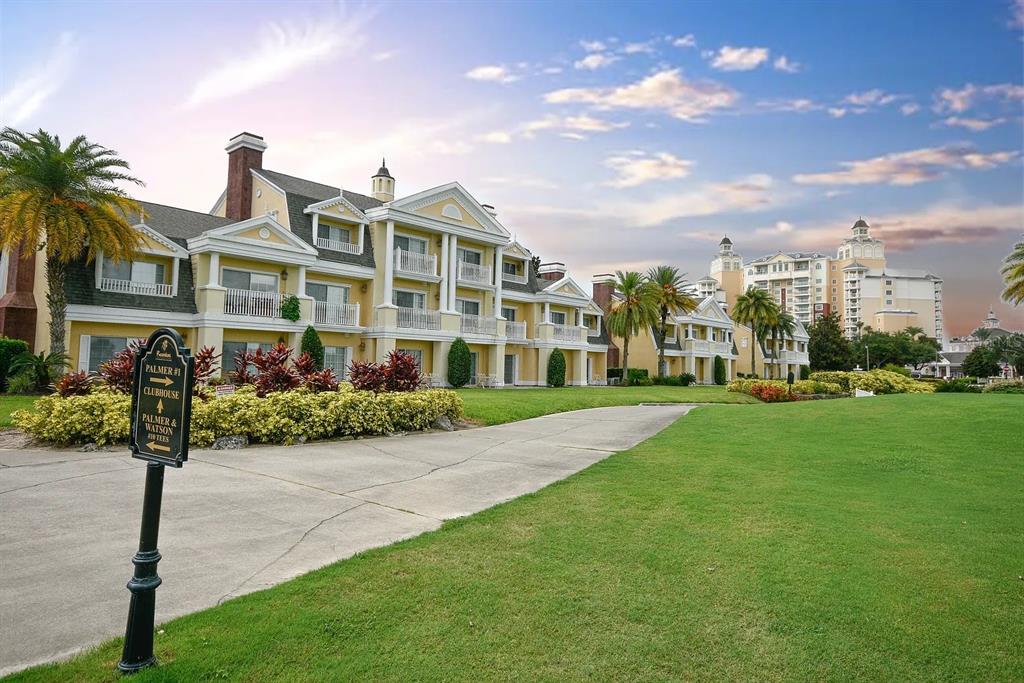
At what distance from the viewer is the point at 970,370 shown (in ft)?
242

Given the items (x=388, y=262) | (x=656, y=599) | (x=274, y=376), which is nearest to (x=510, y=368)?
(x=388, y=262)

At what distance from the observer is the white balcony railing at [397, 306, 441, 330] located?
29641mm

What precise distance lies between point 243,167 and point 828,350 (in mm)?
77113

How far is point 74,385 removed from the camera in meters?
11.6

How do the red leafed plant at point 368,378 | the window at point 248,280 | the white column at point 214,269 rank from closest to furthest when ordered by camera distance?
the red leafed plant at point 368,378 < the white column at point 214,269 < the window at point 248,280

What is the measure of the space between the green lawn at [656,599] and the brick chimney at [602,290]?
40251 mm

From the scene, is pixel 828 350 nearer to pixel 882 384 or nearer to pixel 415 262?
pixel 882 384

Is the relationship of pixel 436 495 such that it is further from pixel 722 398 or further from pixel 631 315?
pixel 631 315

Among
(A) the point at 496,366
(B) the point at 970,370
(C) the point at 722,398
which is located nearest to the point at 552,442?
(C) the point at 722,398

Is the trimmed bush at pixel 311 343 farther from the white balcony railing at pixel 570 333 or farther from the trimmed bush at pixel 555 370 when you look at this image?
the white balcony railing at pixel 570 333

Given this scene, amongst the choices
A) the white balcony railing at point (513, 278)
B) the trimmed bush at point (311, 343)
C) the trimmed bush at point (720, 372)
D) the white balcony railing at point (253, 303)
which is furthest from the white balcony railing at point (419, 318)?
the trimmed bush at point (720, 372)

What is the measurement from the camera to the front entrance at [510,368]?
3728cm

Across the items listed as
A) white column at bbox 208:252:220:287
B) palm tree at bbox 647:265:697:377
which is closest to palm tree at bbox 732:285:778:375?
palm tree at bbox 647:265:697:377

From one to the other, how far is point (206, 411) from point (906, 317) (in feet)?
588
